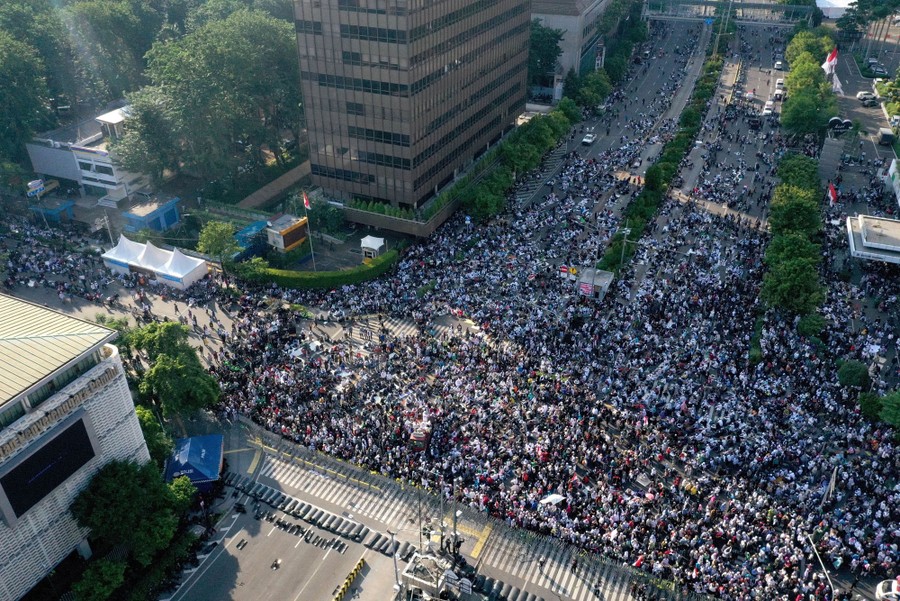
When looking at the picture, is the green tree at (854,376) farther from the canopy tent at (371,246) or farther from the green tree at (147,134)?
the green tree at (147,134)

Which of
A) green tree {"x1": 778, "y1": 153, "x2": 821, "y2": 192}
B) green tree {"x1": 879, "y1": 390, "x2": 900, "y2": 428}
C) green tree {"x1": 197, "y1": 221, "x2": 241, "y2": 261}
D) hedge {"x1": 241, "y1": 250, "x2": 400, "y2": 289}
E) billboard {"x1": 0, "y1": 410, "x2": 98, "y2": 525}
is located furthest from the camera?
green tree {"x1": 778, "y1": 153, "x2": 821, "y2": 192}

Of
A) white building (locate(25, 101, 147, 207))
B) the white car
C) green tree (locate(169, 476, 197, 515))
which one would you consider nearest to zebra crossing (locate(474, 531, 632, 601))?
the white car

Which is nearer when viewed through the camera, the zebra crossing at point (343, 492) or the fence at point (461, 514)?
the fence at point (461, 514)

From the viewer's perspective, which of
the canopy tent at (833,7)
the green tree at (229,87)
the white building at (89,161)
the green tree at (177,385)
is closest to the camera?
the green tree at (177,385)

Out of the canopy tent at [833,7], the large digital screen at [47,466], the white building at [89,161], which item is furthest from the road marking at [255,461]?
the canopy tent at [833,7]

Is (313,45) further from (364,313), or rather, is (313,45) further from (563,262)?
(563,262)

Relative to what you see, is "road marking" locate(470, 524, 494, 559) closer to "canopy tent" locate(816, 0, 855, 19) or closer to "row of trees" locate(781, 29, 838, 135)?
"row of trees" locate(781, 29, 838, 135)

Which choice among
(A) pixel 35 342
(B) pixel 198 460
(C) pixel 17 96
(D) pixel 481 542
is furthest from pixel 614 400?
(C) pixel 17 96
